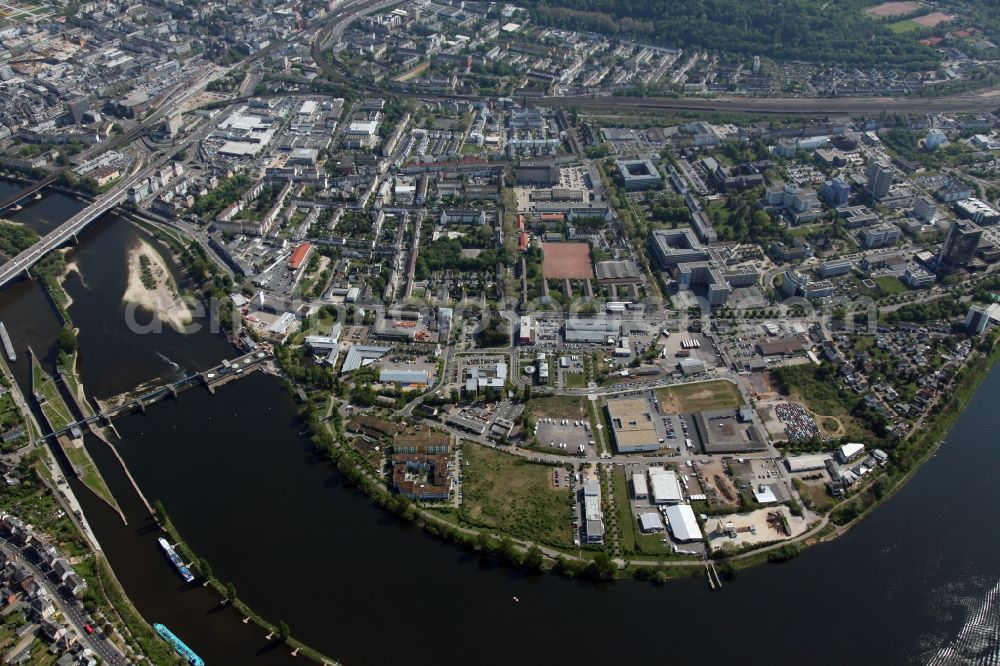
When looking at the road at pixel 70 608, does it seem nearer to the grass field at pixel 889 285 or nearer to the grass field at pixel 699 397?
the grass field at pixel 699 397

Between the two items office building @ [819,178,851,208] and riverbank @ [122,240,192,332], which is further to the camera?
office building @ [819,178,851,208]

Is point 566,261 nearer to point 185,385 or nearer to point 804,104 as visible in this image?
point 185,385

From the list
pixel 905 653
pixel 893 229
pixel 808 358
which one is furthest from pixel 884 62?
pixel 905 653

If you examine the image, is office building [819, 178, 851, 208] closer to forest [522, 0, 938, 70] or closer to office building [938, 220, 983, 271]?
office building [938, 220, 983, 271]

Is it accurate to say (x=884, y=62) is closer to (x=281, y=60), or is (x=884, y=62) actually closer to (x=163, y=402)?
(x=281, y=60)

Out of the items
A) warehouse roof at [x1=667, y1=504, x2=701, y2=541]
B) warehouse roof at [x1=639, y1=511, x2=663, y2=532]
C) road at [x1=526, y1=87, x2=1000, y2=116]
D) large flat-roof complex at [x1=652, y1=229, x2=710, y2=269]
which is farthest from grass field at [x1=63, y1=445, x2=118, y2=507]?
road at [x1=526, y1=87, x2=1000, y2=116]
